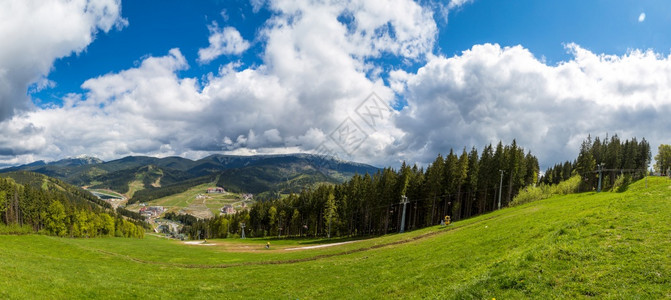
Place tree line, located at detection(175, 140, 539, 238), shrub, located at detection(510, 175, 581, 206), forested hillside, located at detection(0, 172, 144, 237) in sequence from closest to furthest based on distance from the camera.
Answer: shrub, located at detection(510, 175, 581, 206) < tree line, located at detection(175, 140, 539, 238) < forested hillside, located at detection(0, 172, 144, 237)

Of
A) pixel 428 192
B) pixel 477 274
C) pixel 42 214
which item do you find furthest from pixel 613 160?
pixel 42 214

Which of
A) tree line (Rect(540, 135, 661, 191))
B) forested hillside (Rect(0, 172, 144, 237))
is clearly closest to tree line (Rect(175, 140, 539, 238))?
tree line (Rect(540, 135, 661, 191))

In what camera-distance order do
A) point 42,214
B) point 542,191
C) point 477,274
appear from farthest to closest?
point 42,214, point 542,191, point 477,274

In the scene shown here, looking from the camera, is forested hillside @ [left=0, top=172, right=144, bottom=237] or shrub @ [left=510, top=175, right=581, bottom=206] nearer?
shrub @ [left=510, top=175, right=581, bottom=206]

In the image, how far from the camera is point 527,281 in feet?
42.7

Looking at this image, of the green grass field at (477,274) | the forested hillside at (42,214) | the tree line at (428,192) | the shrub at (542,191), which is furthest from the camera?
the forested hillside at (42,214)

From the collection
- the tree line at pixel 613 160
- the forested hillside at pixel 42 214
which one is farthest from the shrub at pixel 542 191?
the forested hillside at pixel 42 214

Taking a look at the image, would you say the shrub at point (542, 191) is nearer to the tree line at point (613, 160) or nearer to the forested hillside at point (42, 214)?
the tree line at point (613, 160)

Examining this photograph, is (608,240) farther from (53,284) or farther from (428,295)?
(53,284)

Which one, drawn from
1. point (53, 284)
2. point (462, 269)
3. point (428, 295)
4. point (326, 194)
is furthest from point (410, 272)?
point (326, 194)

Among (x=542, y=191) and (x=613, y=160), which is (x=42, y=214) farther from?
(x=613, y=160)

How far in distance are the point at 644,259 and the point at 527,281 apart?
4.96 meters

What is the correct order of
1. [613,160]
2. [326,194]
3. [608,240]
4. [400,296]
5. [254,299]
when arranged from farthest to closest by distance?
[613,160] → [326,194] → [254,299] → [400,296] → [608,240]

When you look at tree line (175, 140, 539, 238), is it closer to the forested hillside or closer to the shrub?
the shrub
